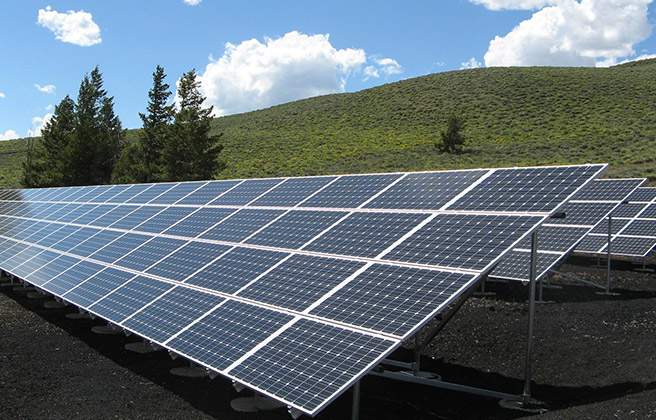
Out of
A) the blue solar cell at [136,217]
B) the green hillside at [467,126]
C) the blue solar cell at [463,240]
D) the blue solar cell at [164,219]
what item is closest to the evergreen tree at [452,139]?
the green hillside at [467,126]

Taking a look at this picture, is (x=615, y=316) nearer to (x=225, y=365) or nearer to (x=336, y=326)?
(x=336, y=326)

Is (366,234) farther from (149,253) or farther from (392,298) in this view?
(149,253)

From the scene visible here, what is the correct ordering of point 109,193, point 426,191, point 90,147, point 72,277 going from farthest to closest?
point 90,147, point 109,193, point 72,277, point 426,191

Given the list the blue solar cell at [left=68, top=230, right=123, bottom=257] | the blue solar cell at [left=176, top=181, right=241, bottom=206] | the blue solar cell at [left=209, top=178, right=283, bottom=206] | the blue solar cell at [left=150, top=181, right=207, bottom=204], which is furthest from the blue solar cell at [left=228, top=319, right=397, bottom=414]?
the blue solar cell at [left=150, top=181, right=207, bottom=204]

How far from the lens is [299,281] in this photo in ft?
28.5

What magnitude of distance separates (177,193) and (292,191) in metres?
5.56

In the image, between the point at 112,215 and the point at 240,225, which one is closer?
the point at 240,225

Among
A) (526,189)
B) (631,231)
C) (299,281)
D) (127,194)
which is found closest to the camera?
(299,281)

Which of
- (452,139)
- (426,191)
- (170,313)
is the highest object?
(452,139)

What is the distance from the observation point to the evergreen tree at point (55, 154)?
53.1 meters

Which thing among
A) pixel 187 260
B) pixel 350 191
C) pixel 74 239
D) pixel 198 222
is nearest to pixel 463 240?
pixel 350 191

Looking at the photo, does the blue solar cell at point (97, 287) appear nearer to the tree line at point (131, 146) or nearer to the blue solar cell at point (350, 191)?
the blue solar cell at point (350, 191)

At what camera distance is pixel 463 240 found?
8.13 metres

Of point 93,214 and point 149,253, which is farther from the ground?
point 93,214
